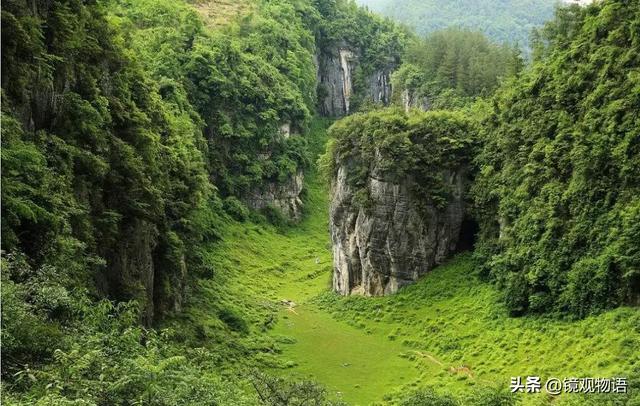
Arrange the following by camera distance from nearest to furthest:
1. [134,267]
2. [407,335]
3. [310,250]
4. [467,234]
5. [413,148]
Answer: [134,267] < [407,335] < [413,148] < [467,234] < [310,250]

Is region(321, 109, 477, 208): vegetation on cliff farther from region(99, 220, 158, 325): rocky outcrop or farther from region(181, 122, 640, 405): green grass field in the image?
region(99, 220, 158, 325): rocky outcrop

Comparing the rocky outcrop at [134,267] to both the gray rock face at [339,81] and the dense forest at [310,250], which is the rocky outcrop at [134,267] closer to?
the dense forest at [310,250]

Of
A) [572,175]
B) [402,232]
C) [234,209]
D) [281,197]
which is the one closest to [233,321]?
[402,232]

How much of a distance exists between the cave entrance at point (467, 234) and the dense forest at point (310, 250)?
0.81ft

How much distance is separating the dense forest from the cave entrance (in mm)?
246

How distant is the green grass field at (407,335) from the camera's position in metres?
25.7

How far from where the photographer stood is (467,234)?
41312mm

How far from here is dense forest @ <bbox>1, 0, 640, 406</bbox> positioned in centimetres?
1445

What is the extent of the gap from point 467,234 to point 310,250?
21.9 m

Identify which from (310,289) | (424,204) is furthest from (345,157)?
(310,289)

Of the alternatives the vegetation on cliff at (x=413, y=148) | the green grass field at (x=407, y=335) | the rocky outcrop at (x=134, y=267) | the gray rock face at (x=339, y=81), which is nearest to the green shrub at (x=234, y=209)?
the green grass field at (x=407, y=335)

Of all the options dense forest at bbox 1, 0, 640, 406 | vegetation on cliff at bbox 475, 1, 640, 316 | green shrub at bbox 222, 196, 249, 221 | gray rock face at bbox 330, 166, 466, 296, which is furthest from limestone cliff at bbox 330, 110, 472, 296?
green shrub at bbox 222, 196, 249, 221

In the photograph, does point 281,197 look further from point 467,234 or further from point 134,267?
point 134,267

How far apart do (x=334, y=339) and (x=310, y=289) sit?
12063 millimetres
